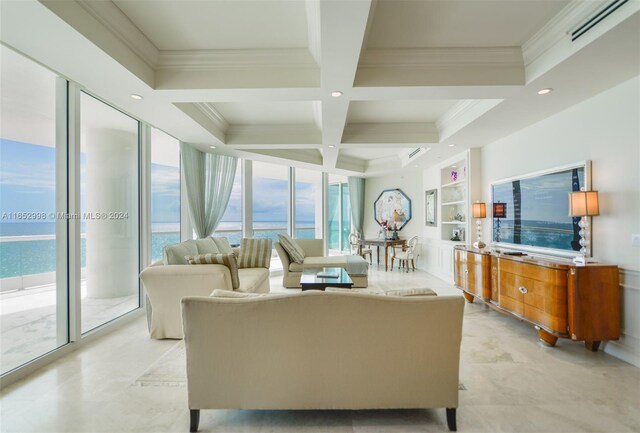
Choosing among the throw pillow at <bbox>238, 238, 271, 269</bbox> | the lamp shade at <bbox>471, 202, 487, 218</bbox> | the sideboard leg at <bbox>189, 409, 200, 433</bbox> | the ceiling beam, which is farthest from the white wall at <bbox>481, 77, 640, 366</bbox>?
the throw pillow at <bbox>238, 238, 271, 269</bbox>

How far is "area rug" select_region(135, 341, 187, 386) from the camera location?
2229 millimetres

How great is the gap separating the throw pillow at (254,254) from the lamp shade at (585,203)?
3.91 metres

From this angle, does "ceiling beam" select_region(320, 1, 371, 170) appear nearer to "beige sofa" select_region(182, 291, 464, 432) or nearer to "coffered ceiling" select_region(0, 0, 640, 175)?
"coffered ceiling" select_region(0, 0, 640, 175)

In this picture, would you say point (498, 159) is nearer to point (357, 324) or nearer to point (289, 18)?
point (289, 18)

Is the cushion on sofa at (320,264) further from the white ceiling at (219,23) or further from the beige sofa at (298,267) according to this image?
the white ceiling at (219,23)

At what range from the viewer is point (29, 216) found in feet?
8.14

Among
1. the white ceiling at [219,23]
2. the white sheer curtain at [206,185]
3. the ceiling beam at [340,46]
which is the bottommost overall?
the white sheer curtain at [206,185]

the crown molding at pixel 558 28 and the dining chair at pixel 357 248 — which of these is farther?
the dining chair at pixel 357 248

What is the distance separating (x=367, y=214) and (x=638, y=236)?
625cm

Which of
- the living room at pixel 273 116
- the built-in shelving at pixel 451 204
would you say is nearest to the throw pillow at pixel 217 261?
the living room at pixel 273 116

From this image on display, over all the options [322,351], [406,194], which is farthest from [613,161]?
[406,194]

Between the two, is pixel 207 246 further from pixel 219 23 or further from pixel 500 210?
pixel 500 210

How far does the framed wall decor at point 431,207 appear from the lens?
6.54 meters

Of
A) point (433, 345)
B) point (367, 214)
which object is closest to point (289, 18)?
point (433, 345)
